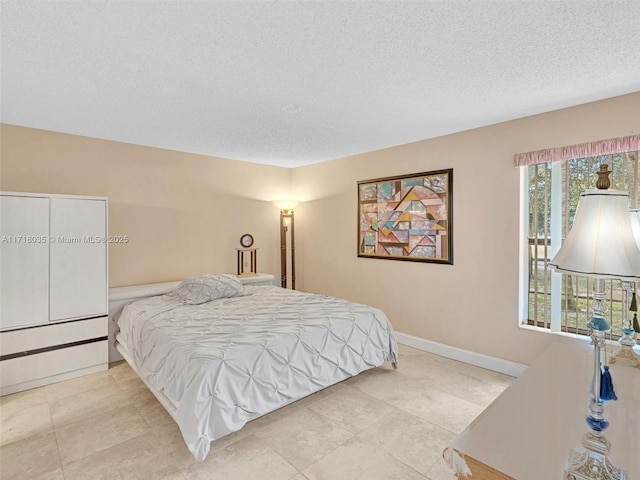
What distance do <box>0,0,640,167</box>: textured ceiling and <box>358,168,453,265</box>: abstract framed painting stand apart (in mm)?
734

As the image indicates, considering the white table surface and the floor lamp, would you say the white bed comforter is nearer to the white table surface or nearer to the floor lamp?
the white table surface

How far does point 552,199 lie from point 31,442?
4.39 m

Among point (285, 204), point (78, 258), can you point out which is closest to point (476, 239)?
point (285, 204)

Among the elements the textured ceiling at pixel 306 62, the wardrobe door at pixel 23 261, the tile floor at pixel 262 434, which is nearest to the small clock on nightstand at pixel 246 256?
the textured ceiling at pixel 306 62

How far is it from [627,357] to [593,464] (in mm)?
1059

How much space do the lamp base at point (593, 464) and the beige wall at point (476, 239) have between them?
2396mm

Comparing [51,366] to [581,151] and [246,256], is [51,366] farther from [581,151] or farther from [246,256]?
[581,151]

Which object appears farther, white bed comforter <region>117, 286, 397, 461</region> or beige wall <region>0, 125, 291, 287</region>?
beige wall <region>0, 125, 291, 287</region>

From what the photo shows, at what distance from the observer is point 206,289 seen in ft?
11.5

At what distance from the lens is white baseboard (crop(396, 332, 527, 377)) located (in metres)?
3.13

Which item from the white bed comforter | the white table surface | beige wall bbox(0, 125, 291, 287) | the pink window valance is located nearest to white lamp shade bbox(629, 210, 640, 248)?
the white table surface

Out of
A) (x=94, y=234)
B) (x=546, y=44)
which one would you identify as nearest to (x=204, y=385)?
(x=94, y=234)

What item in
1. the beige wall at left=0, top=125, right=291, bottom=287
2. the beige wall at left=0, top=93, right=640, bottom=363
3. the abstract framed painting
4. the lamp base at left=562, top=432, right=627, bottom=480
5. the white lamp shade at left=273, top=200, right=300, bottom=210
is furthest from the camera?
the white lamp shade at left=273, top=200, right=300, bottom=210

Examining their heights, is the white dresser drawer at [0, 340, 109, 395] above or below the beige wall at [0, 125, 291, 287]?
below
